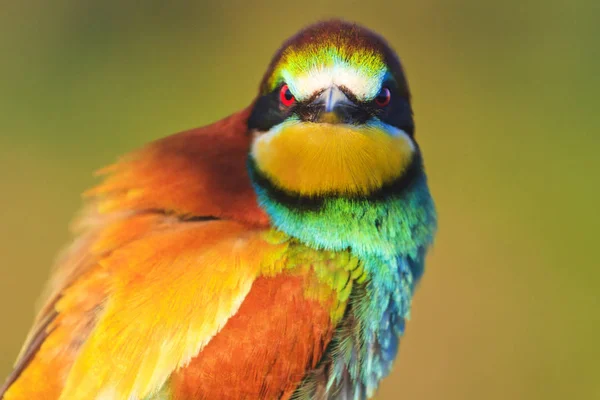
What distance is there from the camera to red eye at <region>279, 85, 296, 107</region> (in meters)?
1.77

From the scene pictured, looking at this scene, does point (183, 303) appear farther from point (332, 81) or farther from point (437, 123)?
point (437, 123)

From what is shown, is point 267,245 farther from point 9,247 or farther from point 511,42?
point 511,42

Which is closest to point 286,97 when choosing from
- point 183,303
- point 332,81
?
point 332,81

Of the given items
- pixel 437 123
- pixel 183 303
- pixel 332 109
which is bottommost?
pixel 183 303

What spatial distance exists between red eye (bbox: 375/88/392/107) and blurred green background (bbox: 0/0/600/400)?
1701mm

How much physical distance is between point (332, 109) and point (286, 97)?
12cm

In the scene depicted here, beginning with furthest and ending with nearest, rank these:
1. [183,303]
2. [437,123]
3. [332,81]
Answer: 1. [437,123]
2. [332,81]
3. [183,303]

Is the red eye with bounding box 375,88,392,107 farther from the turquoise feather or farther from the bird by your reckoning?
the turquoise feather

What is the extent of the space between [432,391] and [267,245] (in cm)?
169

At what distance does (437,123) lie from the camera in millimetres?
3920

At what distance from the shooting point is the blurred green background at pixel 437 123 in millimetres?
3459

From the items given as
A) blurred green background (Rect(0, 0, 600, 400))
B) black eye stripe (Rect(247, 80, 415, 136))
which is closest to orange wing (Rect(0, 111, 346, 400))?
black eye stripe (Rect(247, 80, 415, 136))

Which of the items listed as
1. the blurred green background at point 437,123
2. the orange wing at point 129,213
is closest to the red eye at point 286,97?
the orange wing at point 129,213

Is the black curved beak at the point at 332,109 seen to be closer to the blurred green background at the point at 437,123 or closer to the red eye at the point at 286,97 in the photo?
the red eye at the point at 286,97
